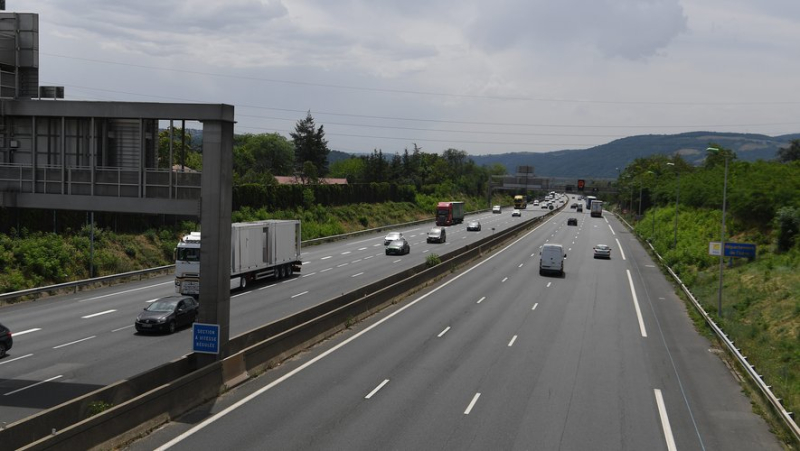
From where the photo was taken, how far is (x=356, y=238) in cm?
8656

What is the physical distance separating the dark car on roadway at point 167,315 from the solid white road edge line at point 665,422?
667 inches

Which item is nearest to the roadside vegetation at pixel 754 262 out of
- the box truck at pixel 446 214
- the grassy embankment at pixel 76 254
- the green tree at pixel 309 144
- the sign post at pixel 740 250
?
the sign post at pixel 740 250

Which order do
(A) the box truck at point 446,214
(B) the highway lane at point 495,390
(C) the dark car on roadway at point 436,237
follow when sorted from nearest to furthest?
1. (B) the highway lane at point 495,390
2. (C) the dark car on roadway at point 436,237
3. (A) the box truck at point 446,214

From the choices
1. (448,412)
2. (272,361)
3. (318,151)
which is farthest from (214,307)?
(318,151)

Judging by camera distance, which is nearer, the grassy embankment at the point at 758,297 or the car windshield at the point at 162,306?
the grassy embankment at the point at 758,297

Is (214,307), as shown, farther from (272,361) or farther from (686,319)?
(686,319)

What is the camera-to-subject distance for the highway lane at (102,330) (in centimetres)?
2080

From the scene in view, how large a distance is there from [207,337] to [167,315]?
31.2ft

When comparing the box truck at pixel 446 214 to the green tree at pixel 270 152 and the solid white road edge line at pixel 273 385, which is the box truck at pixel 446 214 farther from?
the green tree at pixel 270 152

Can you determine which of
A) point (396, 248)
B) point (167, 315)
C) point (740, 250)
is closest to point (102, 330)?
point (167, 315)

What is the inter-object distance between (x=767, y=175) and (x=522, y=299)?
33672 mm

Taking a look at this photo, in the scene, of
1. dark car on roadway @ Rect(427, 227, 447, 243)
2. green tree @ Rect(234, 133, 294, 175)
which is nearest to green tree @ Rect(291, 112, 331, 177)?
green tree @ Rect(234, 133, 294, 175)

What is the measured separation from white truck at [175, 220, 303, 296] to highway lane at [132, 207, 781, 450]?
1034 centimetres

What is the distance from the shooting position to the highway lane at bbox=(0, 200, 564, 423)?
68.2ft
